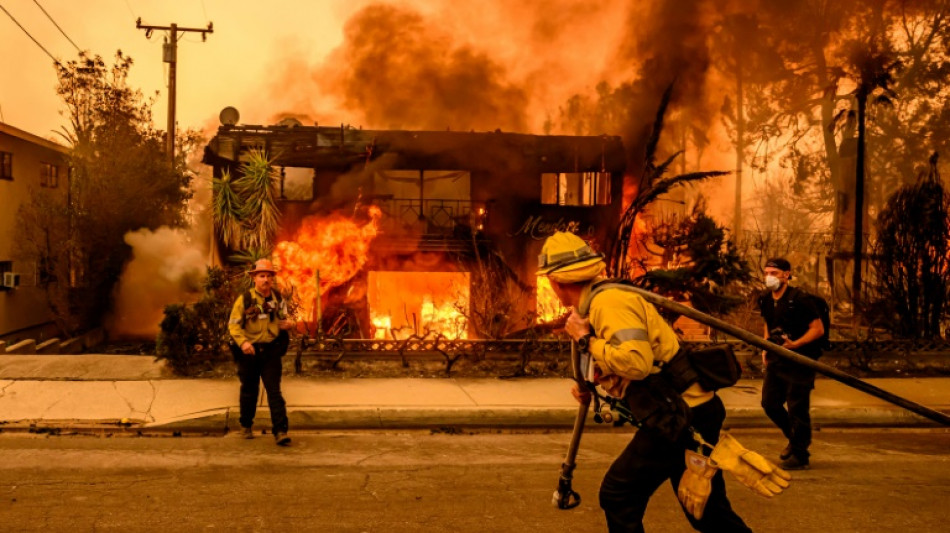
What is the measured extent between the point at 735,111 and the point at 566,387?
29368 mm

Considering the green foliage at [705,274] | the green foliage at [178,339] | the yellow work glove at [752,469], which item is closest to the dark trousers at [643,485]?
the yellow work glove at [752,469]

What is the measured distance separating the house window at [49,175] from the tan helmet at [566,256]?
21.2m

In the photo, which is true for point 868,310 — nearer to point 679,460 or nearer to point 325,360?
point 325,360

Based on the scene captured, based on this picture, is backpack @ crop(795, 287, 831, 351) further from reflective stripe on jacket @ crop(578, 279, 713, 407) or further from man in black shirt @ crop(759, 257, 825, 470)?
reflective stripe on jacket @ crop(578, 279, 713, 407)

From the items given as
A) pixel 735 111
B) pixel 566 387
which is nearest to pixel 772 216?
pixel 735 111

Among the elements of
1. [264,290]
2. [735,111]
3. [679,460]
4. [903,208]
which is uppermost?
[735,111]

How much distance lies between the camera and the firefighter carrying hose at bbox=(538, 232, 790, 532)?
3.70 m

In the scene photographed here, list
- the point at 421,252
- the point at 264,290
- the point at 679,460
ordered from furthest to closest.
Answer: the point at 421,252
the point at 264,290
the point at 679,460

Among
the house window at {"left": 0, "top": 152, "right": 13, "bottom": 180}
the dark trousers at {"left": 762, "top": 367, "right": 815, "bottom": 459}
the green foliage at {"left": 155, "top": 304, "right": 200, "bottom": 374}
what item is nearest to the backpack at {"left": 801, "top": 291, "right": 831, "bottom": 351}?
the dark trousers at {"left": 762, "top": 367, "right": 815, "bottom": 459}

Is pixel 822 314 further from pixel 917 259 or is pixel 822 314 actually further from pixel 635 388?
pixel 917 259

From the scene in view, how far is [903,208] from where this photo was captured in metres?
12.8

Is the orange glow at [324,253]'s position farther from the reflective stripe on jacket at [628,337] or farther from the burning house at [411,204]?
the reflective stripe on jacket at [628,337]

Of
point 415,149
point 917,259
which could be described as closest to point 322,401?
point 917,259

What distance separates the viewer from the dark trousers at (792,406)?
22.5 feet
